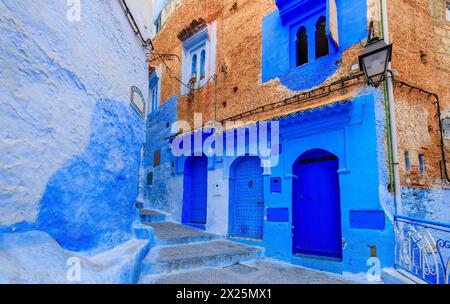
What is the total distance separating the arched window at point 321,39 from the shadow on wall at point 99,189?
4.38 m

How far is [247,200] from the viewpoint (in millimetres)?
7680

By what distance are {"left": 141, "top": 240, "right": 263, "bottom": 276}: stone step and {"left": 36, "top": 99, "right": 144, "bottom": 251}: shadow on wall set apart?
709 millimetres

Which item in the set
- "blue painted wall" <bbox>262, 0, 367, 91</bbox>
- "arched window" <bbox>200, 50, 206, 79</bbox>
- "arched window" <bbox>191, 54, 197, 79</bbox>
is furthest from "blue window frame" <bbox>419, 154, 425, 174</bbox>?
"arched window" <bbox>191, 54, 197, 79</bbox>

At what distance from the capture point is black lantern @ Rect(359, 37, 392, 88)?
466cm

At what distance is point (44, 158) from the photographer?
2.80m

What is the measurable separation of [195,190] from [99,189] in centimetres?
572

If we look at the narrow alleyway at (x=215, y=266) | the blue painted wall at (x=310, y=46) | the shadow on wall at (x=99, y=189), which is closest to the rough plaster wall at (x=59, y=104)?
the shadow on wall at (x=99, y=189)

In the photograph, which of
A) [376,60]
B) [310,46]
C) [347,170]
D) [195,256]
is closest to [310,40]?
[310,46]

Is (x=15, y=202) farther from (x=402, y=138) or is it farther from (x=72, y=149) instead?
(x=402, y=138)

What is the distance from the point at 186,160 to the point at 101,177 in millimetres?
5702

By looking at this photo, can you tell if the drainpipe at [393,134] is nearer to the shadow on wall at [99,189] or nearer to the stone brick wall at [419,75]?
the stone brick wall at [419,75]

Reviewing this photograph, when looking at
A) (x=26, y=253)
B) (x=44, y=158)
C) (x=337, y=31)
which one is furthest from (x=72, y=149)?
(x=337, y=31)

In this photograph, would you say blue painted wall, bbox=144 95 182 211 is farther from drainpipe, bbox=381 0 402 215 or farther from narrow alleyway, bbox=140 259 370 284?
drainpipe, bbox=381 0 402 215

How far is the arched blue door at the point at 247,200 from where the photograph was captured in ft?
24.0
